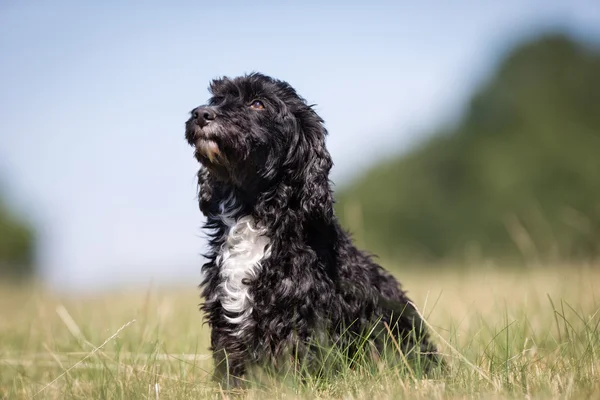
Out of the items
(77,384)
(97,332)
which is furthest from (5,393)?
(97,332)

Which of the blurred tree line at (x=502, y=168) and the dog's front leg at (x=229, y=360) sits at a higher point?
the blurred tree line at (x=502, y=168)

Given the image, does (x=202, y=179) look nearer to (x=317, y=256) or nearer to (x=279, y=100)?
(x=279, y=100)

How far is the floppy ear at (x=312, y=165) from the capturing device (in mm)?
4758

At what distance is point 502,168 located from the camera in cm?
2639

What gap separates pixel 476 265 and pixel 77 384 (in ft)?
24.4

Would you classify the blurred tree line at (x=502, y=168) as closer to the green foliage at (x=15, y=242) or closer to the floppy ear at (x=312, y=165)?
the green foliage at (x=15, y=242)

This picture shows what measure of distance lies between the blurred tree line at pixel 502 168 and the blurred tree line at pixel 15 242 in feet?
59.9

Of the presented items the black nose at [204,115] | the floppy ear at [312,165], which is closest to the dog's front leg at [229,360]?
the floppy ear at [312,165]

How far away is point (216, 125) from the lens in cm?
461

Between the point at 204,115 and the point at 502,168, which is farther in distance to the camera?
the point at 502,168

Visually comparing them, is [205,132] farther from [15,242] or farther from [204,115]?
[15,242]

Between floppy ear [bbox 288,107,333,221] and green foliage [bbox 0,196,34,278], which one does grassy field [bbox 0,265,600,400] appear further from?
green foliage [bbox 0,196,34,278]

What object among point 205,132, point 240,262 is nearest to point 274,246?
point 240,262

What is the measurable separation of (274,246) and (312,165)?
741mm
